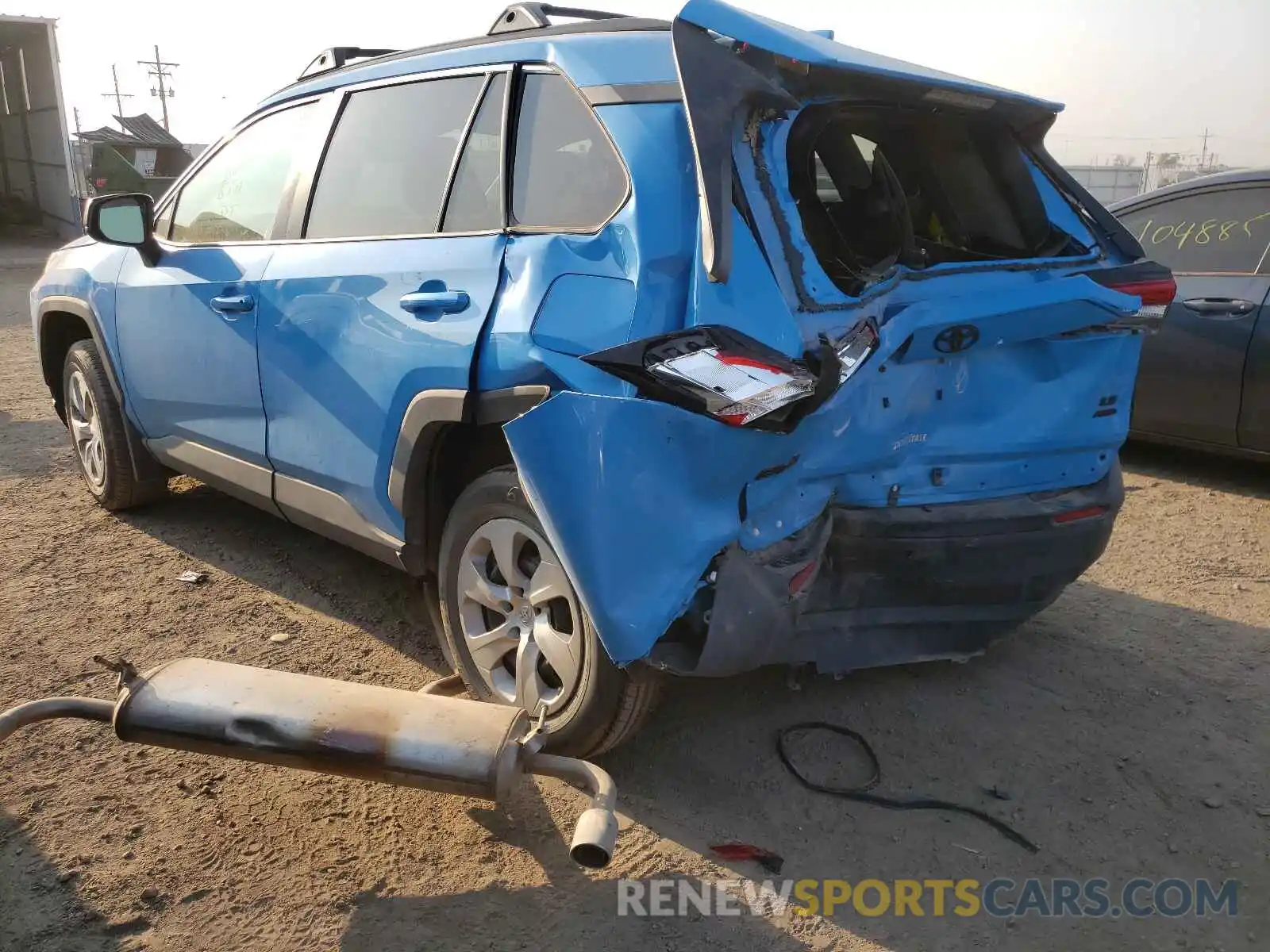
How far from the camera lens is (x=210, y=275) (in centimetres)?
361

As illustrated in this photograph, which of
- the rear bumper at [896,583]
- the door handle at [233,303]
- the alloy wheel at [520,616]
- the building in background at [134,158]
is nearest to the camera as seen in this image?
the rear bumper at [896,583]

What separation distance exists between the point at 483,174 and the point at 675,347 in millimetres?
1049

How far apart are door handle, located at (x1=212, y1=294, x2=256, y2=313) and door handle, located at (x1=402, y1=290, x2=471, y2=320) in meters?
0.89

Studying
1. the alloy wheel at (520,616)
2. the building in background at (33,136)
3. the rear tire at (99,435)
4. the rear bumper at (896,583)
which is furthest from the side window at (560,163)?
the building in background at (33,136)

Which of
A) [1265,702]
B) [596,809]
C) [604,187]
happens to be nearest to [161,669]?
[596,809]

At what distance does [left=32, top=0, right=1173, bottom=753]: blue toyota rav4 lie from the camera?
219cm

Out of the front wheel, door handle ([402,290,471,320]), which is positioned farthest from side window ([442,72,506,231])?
the front wheel

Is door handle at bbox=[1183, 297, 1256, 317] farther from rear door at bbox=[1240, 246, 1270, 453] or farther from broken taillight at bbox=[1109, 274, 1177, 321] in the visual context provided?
broken taillight at bbox=[1109, 274, 1177, 321]

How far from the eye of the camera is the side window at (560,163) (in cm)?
244

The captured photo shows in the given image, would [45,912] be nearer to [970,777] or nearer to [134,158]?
[970,777]

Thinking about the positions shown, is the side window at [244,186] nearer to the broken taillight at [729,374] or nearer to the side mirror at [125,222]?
the side mirror at [125,222]

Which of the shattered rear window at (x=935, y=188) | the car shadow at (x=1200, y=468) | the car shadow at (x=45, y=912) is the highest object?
the shattered rear window at (x=935, y=188)

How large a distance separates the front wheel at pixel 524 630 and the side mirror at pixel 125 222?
206 centimetres

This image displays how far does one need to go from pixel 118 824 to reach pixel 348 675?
2.84ft
